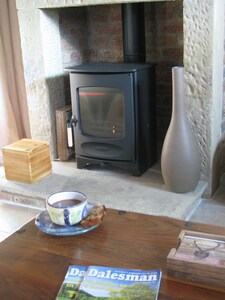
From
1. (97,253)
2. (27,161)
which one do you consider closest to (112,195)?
(27,161)

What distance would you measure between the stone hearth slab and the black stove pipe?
706 millimetres

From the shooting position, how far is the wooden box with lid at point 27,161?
248 cm

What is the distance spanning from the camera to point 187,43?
220 cm

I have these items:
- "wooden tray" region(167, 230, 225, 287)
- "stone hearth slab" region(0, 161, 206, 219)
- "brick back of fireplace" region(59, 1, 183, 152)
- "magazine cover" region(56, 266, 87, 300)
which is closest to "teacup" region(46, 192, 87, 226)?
"magazine cover" region(56, 266, 87, 300)

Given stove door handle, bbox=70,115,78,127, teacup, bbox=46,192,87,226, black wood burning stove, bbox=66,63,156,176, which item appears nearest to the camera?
teacup, bbox=46,192,87,226

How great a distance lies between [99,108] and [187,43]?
2.14 ft

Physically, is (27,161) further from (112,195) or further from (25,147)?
(112,195)

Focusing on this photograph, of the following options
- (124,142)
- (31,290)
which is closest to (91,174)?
(124,142)

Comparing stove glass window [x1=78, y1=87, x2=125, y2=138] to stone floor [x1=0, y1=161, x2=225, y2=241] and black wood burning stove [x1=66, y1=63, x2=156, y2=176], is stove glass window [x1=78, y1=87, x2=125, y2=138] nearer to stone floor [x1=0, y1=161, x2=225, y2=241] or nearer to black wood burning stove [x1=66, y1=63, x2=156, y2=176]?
black wood burning stove [x1=66, y1=63, x2=156, y2=176]

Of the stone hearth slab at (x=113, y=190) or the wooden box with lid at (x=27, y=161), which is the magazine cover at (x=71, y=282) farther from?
the wooden box with lid at (x=27, y=161)

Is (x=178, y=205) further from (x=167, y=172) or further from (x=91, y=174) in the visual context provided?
(x=91, y=174)

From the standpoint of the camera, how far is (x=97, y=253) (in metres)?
1.09

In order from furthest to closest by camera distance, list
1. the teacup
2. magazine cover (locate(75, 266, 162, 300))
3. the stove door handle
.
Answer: the stove door handle < the teacup < magazine cover (locate(75, 266, 162, 300))

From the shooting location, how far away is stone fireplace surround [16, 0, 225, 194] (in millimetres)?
2152
